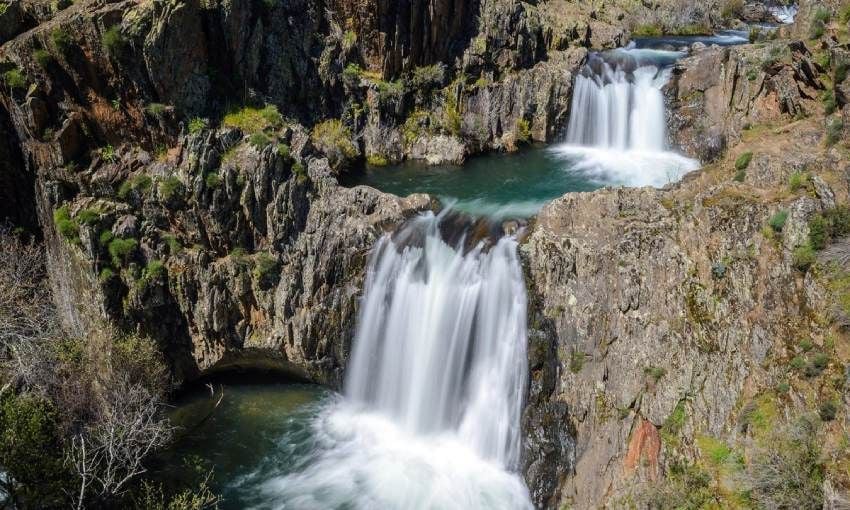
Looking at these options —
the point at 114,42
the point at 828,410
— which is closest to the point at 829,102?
the point at 828,410

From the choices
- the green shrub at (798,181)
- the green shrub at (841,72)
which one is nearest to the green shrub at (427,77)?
the green shrub at (841,72)

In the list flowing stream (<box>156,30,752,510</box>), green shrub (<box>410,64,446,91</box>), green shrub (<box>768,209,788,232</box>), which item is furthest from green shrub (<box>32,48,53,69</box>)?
green shrub (<box>768,209,788,232</box>)

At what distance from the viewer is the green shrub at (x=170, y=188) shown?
2398cm

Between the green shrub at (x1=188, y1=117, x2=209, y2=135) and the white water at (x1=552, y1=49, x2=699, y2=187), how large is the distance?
1791 cm

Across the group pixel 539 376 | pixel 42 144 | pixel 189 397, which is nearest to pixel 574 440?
pixel 539 376

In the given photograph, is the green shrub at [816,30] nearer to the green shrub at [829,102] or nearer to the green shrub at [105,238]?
the green shrub at [829,102]

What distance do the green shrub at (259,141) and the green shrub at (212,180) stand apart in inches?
77.9

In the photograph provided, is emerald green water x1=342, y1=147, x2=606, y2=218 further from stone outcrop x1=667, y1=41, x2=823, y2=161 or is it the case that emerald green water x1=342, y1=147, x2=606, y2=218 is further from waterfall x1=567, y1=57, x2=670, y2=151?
stone outcrop x1=667, y1=41, x2=823, y2=161

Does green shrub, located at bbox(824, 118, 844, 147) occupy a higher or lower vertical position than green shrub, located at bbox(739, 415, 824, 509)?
higher

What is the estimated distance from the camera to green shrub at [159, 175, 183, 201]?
24.0 m

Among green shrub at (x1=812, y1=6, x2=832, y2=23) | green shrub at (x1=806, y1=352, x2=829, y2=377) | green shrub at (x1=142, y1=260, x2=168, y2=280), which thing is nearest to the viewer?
green shrub at (x1=806, y1=352, x2=829, y2=377)

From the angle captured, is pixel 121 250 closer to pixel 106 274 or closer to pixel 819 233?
pixel 106 274

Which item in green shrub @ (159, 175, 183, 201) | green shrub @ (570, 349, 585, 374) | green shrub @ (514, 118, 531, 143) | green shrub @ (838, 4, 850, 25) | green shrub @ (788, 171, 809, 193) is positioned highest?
green shrub @ (838, 4, 850, 25)

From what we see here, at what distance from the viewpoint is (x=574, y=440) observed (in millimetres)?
17891
